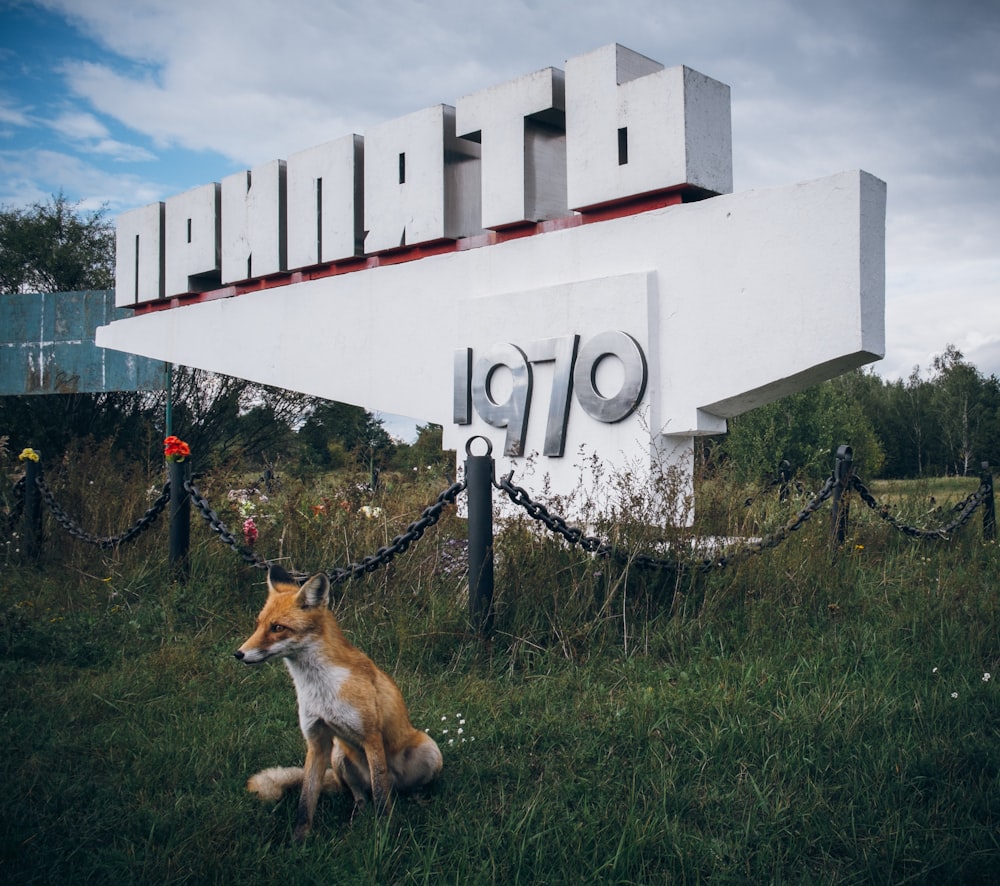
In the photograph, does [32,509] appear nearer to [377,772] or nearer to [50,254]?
[377,772]

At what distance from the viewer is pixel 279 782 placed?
112 inches

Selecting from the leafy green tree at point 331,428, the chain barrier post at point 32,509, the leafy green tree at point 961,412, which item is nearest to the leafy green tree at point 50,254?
the leafy green tree at point 331,428

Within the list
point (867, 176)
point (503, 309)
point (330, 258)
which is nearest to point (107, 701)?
point (503, 309)

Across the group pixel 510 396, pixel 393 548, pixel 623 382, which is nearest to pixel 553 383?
pixel 510 396

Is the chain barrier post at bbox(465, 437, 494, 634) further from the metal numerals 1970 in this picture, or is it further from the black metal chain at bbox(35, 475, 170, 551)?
the metal numerals 1970

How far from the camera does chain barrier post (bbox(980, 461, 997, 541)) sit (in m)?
7.41

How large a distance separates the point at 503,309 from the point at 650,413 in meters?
1.88

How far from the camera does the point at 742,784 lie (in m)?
2.95

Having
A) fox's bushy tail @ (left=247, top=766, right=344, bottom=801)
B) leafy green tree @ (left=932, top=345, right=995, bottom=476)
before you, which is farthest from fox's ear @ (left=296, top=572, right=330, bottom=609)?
leafy green tree @ (left=932, top=345, right=995, bottom=476)

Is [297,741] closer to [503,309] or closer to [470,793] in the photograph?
[470,793]

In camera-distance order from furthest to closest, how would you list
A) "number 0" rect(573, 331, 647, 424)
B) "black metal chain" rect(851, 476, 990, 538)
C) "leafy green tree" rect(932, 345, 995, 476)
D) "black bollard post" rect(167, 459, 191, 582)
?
"leafy green tree" rect(932, 345, 995, 476), "number 0" rect(573, 331, 647, 424), "black metal chain" rect(851, 476, 990, 538), "black bollard post" rect(167, 459, 191, 582)

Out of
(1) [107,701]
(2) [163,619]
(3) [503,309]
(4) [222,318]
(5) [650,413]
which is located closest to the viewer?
(1) [107,701]

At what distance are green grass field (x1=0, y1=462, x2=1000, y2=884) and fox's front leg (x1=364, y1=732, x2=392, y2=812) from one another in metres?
0.09

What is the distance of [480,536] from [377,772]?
2.00 metres
